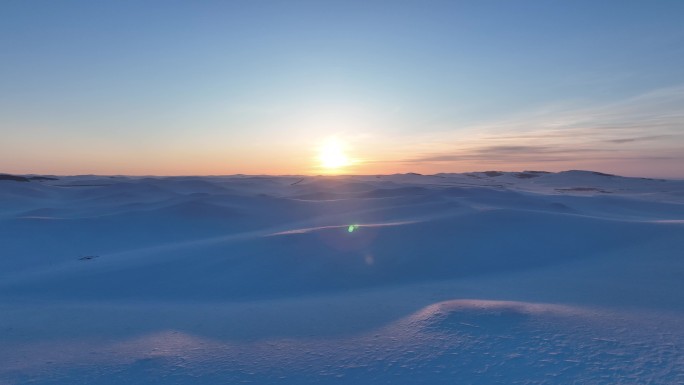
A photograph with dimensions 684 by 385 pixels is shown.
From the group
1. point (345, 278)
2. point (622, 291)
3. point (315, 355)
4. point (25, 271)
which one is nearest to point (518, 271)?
point (622, 291)

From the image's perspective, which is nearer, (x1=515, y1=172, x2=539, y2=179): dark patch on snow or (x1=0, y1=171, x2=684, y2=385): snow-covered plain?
(x1=0, y1=171, x2=684, y2=385): snow-covered plain

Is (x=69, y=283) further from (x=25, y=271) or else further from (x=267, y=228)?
(x=267, y=228)

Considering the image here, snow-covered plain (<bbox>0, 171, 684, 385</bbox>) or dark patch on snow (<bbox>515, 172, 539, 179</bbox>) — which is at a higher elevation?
dark patch on snow (<bbox>515, 172, 539, 179</bbox>)

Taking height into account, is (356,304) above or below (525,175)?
below

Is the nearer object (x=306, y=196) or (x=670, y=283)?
(x=670, y=283)

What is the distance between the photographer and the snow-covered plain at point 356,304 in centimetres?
392

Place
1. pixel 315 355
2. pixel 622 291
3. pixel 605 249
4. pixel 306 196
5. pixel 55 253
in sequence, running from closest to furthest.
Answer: pixel 315 355 < pixel 622 291 < pixel 605 249 < pixel 55 253 < pixel 306 196

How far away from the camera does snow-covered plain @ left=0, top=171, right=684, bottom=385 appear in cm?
392

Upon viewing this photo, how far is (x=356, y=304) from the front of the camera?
242 inches

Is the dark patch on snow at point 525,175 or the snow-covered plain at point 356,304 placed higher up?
the dark patch on snow at point 525,175

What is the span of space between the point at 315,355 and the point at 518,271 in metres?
4.99

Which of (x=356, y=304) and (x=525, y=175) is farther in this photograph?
(x=525, y=175)

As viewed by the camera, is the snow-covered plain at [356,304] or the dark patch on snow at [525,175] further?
the dark patch on snow at [525,175]

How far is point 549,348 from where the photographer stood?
4.02 metres
